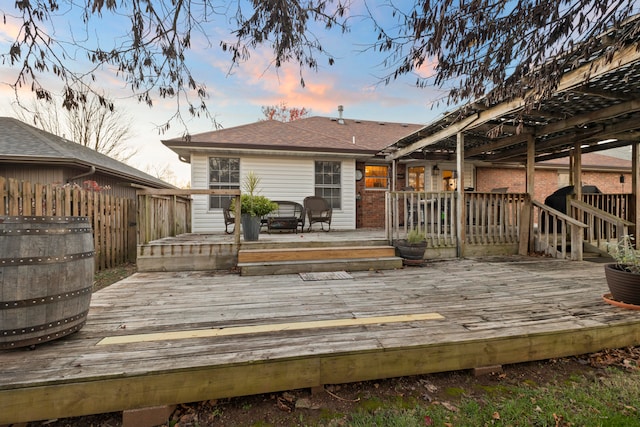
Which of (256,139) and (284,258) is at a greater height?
(256,139)

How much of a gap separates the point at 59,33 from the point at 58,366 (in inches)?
112

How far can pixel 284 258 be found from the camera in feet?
14.9

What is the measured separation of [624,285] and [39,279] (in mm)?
4680

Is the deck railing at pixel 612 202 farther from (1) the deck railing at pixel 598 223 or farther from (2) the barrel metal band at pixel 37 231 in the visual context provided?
(2) the barrel metal band at pixel 37 231

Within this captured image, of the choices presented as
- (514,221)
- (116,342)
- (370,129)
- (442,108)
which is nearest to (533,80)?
(442,108)

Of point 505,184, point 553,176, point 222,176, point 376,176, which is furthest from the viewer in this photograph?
point 553,176

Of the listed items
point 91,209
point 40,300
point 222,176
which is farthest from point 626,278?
point 222,176

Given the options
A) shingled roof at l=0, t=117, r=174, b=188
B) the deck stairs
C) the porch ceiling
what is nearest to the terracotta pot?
the deck stairs

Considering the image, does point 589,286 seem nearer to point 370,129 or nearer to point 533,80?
point 533,80

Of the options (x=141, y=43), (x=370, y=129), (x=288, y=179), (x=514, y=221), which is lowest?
(x=514, y=221)

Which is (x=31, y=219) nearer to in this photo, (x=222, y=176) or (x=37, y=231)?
(x=37, y=231)

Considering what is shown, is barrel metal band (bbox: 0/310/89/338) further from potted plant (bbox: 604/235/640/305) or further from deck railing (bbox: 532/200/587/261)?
deck railing (bbox: 532/200/587/261)

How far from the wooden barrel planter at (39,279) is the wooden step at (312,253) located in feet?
8.68

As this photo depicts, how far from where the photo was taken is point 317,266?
442cm
